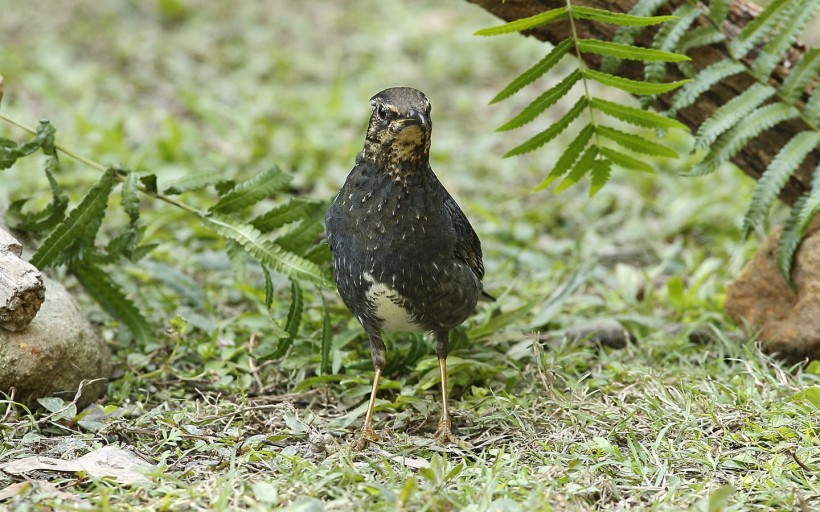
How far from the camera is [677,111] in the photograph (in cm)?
452

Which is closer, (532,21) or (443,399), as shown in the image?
(532,21)

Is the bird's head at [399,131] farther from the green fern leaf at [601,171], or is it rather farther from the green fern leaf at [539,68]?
the green fern leaf at [601,171]

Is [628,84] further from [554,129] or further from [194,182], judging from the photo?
[194,182]

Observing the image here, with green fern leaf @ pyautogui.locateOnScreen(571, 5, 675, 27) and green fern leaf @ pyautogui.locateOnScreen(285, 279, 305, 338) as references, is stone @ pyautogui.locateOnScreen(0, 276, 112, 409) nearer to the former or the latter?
green fern leaf @ pyautogui.locateOnScreen(285, 279, 305, 338)

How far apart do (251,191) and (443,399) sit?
1362 millimetres

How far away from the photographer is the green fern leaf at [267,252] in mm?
4207

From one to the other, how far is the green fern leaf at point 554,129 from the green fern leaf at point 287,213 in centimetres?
101

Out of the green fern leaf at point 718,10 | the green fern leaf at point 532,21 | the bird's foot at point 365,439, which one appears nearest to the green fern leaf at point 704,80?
the green fern leaf at point 718,10

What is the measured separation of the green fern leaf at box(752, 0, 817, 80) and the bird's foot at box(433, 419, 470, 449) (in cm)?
218

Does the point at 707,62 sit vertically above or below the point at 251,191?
above

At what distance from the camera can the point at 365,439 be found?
3.83 metres

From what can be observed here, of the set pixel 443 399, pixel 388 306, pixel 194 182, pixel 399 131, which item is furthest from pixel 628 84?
pixel 194 182

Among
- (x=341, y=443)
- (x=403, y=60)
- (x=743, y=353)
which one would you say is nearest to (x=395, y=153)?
(x=341, y=443)

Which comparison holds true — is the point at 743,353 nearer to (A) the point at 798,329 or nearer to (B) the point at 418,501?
(A) the point at 798,329
